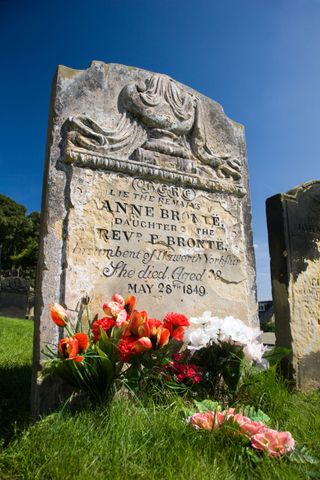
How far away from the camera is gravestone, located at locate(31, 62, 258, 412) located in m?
3.23

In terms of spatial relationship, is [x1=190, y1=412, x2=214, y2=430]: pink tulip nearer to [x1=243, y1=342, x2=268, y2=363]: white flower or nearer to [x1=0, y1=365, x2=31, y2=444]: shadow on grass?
[x1=243, y1=342, x2=268, y2=363]: white flower

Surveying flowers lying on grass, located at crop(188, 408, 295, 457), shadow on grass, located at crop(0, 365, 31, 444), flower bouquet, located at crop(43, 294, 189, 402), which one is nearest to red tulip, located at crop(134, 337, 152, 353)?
flower bouquet, located at crop(43, 294, 189, 402)

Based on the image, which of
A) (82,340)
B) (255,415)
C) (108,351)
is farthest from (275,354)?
(82,340)

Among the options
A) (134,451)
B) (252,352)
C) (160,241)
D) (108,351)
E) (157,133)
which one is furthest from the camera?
(157,133)

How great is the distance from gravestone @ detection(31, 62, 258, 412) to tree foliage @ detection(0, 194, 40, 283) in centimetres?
2619

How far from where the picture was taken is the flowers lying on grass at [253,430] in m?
1.95

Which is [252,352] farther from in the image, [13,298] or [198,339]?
[13,298]

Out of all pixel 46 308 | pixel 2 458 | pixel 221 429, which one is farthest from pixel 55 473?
pixel 46 308

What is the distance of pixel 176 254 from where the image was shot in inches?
145

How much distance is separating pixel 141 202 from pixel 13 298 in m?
12.8

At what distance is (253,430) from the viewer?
2035 millimetres

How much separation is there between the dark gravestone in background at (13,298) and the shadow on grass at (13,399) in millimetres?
10748

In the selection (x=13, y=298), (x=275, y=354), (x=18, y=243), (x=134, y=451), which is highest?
(x=18, y=243)

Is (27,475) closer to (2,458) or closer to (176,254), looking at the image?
(2,458)
